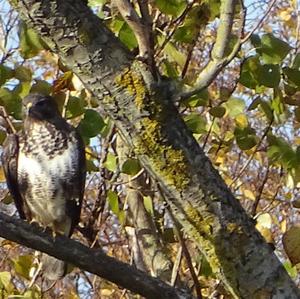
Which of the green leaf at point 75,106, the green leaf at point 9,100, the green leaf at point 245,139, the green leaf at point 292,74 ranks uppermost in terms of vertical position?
the green leaf at point 9,100

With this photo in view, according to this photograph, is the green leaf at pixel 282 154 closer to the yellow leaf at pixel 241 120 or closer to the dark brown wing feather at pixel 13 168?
the yellow leaf at pixel 241 120

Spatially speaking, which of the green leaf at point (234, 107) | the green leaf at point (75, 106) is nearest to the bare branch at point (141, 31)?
the green leaf at point (75, 106)

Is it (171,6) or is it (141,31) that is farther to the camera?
(171,6)

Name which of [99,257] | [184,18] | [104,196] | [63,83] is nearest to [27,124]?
[104,196]

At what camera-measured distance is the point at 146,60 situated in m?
1.85

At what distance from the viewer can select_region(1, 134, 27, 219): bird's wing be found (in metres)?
3.25

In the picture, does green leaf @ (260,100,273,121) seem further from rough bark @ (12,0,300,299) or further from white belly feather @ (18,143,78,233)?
white belly feather @ (18,143,78,233)

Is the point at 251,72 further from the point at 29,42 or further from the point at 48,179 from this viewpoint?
the point at 48,179

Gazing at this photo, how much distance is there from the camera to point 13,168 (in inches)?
130

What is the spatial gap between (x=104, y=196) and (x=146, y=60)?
134cm

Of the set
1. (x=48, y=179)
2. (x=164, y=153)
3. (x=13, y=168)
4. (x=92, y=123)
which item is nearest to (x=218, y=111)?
(x=92, y=123)

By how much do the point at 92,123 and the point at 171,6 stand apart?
0.38 m

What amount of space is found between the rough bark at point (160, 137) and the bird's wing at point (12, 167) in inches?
55.4

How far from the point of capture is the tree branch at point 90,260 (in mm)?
1925
